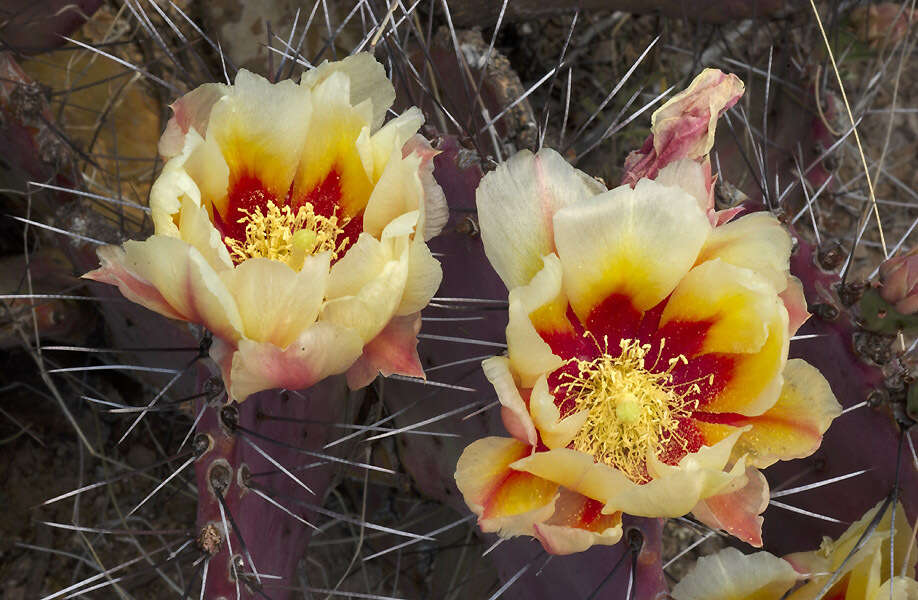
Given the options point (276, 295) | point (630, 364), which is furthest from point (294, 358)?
point (630, 364)

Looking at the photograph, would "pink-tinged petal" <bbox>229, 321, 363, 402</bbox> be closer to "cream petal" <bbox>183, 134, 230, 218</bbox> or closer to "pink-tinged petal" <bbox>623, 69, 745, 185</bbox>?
"cream petal" <bbox>183, 134, 230, 218</bbox>

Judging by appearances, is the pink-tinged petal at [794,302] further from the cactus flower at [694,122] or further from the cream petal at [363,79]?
the cream petal at [363,79]

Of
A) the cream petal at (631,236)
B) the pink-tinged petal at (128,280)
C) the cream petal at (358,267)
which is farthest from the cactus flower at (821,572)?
the pink-tinged petal at (128,280)

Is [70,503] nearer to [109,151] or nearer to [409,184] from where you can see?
[109,151]

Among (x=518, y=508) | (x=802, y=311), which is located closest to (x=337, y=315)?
(x=518, y=508)

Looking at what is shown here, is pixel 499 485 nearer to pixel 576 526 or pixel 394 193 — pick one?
pixel 576 526

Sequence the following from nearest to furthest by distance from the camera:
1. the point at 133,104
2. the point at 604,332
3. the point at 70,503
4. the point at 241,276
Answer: the point at 241,276
the point at 604,332
the point at 70,503
the point at 133,104
